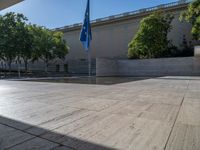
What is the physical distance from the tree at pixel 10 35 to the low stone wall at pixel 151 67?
975 centimetres

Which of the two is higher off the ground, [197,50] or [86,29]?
[86,29]

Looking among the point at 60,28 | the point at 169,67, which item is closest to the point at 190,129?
the point at 169,67

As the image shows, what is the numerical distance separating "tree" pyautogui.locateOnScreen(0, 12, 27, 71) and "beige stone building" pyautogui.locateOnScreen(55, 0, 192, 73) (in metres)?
15.8

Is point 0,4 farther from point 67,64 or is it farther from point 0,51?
point 67,64


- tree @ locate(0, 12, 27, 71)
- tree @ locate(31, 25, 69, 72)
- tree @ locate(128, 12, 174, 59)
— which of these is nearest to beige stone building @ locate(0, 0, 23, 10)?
tree @ locate(0, 12, 27, 71)

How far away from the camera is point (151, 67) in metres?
24.2

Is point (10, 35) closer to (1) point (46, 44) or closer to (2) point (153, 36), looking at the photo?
(1) point (46, 44)

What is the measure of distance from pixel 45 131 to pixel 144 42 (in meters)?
23.7

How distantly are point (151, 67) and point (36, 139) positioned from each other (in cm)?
2292

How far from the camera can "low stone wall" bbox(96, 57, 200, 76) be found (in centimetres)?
2189

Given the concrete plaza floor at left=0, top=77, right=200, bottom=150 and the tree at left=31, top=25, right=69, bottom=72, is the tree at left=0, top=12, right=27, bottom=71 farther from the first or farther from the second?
the concrete plaza floor at left=0, top=77, right=200, bottom=150

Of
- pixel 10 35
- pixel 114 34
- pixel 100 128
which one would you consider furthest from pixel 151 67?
pixel 100 128

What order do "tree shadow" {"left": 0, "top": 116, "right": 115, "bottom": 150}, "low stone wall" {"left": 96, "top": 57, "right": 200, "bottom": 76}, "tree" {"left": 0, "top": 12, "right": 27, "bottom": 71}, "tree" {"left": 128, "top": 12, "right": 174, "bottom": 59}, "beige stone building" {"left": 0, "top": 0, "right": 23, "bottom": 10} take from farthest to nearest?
"tree" {"left": 128, "top": 12, "right": 174, "bottom": 59}, "low stone wall" {"left": 96, "top": 57, "right": 200, "bottom": 76}, "tree" {"left": 0, "top": 12, "right": 27, "bottom": 71}, "beige stone building" {"left": 0, "top": 0, "right": 23, "bottom": 10}, "tree shadow" {"left": 0, "top": 116, "right": 115, "bottom": 150}

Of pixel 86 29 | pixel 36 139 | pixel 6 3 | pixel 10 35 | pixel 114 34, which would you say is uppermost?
pixel 114 34
